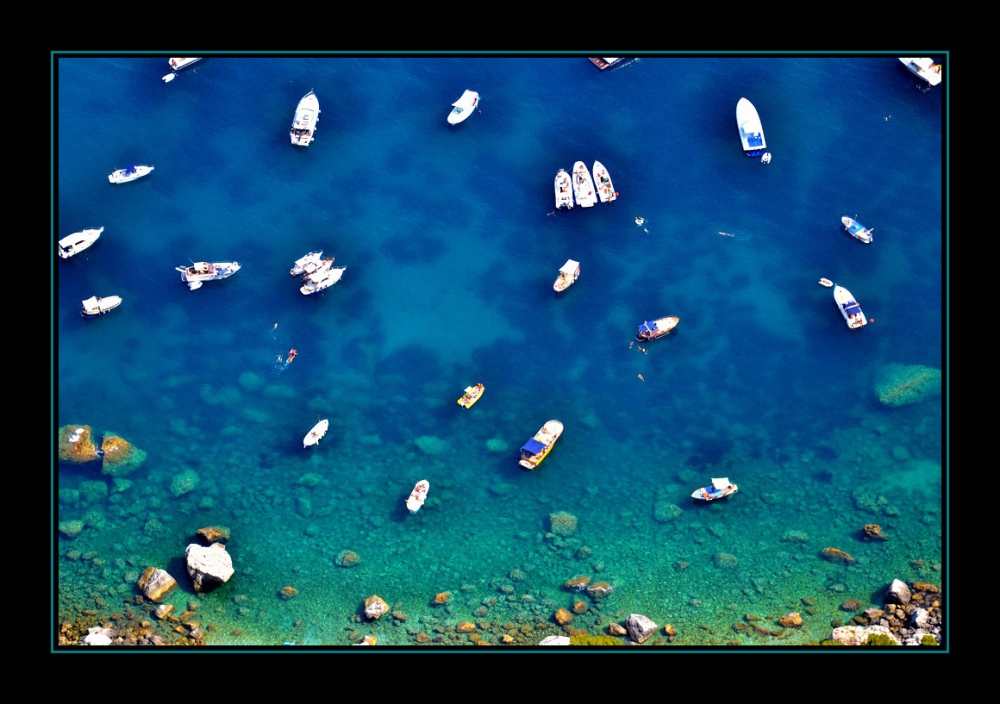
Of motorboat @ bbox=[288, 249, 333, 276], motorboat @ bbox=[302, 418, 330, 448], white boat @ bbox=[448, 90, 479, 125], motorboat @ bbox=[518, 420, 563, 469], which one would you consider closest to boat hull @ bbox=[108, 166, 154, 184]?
motorboat @ bbox=[288, 249, 333, 276]

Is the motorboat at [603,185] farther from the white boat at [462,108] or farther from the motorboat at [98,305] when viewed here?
the motorboat at [98,305]

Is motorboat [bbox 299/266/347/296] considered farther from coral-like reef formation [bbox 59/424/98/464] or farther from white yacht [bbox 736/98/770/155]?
white yacht [bbox 736/98/770/155]

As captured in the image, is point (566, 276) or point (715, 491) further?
point (566, 276)

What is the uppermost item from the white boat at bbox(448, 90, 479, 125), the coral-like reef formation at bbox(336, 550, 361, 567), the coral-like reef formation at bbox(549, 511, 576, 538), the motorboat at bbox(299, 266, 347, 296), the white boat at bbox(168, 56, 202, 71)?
the white boat at bbox(448, 90, 479, 125)

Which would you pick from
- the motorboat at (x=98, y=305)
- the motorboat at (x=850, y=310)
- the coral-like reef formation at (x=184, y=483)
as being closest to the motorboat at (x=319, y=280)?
the motorboat at (x=98, y=305)

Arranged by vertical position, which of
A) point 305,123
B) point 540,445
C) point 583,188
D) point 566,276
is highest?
point 583,188

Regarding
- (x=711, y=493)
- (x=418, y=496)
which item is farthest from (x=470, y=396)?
(x=711, y=493)

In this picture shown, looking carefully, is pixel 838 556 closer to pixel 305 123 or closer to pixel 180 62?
pixel 305 123
